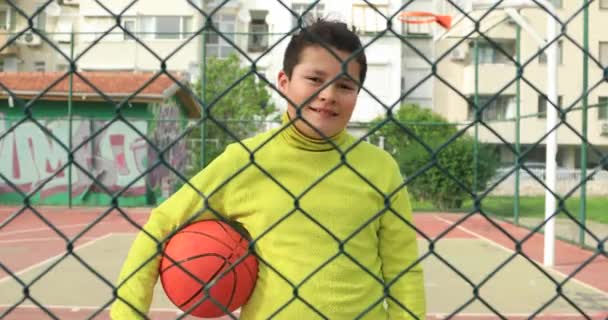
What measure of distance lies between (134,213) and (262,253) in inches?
409

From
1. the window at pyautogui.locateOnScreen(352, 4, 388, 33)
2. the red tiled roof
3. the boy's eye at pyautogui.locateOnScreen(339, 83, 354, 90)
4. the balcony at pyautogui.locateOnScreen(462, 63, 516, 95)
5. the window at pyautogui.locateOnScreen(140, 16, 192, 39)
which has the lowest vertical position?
the boy's eye at pyautogui.locateOnScreen(339, 83, 354, 90)

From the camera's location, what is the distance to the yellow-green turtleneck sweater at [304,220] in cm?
172

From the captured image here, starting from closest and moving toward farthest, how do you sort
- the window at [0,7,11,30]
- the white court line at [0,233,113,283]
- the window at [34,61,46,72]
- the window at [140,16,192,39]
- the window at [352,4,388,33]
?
1. the white court line at [0,233,113,283]
2. the window at [352,4,388,33]
3. the window at [0,7,11,30]
4. the window at [140,16,192,39]
5. the window at [34,61,46,72]

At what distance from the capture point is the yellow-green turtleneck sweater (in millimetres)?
1721

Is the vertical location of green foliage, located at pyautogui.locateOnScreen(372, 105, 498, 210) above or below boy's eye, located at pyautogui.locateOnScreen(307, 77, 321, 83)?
below

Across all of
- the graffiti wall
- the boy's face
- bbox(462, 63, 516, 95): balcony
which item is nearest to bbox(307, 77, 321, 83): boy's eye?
the boy's face

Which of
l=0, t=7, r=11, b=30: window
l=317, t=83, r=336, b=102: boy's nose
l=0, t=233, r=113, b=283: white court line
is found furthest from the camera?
l=0, t=7, r=11, b=30: window

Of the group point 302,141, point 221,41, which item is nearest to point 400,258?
point 302,141

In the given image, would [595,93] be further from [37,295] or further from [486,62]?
[486,62]

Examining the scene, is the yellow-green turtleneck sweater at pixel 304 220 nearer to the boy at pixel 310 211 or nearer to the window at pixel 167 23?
the boy at pixel 310 211

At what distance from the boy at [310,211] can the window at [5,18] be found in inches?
854

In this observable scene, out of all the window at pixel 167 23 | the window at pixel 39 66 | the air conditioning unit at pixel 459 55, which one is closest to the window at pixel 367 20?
the air conditioning unit at pixel 459 55

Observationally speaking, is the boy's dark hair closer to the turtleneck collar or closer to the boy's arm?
the turtleneck collar

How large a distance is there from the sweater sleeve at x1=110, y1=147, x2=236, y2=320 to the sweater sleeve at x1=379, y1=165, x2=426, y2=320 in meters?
0.46
